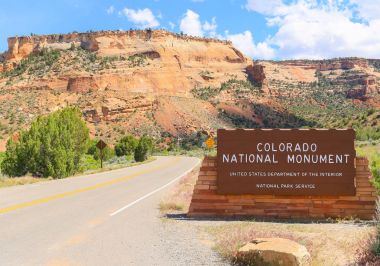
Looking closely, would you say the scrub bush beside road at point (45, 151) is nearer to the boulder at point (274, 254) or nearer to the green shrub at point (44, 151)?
the green shrub at point (44, 151)

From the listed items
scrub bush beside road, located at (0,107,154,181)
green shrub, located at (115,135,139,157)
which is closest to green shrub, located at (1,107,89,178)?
scrub bush beside road, located at (0,107,154,181)

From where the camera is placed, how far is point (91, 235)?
1046 centimetres

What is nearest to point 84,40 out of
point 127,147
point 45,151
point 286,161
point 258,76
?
point 258,76

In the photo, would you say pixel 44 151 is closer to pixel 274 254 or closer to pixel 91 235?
pixel 91 235

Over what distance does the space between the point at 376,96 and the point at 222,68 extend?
133ft

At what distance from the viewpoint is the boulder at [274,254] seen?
7109mm

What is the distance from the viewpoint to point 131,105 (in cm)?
10650

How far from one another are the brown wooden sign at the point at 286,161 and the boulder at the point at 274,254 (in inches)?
193

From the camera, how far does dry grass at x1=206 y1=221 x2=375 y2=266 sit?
26.4ft

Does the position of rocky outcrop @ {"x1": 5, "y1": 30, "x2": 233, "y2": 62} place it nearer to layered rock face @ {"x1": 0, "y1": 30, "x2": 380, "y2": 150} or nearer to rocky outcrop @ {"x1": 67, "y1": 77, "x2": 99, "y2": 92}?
layered rock face @ {"x1": 0, "y1": 30, "x2": 380, "y2": 150}

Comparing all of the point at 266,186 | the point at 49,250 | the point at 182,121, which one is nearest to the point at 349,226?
the point at 266,186

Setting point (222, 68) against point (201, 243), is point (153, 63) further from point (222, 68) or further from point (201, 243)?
point (201, 243)

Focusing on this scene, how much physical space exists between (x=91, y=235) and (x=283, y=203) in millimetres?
4670

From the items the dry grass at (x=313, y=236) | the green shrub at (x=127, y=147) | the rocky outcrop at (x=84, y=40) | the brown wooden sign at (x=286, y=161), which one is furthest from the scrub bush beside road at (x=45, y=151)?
the rocky outcrop at (x=84, y=40)
